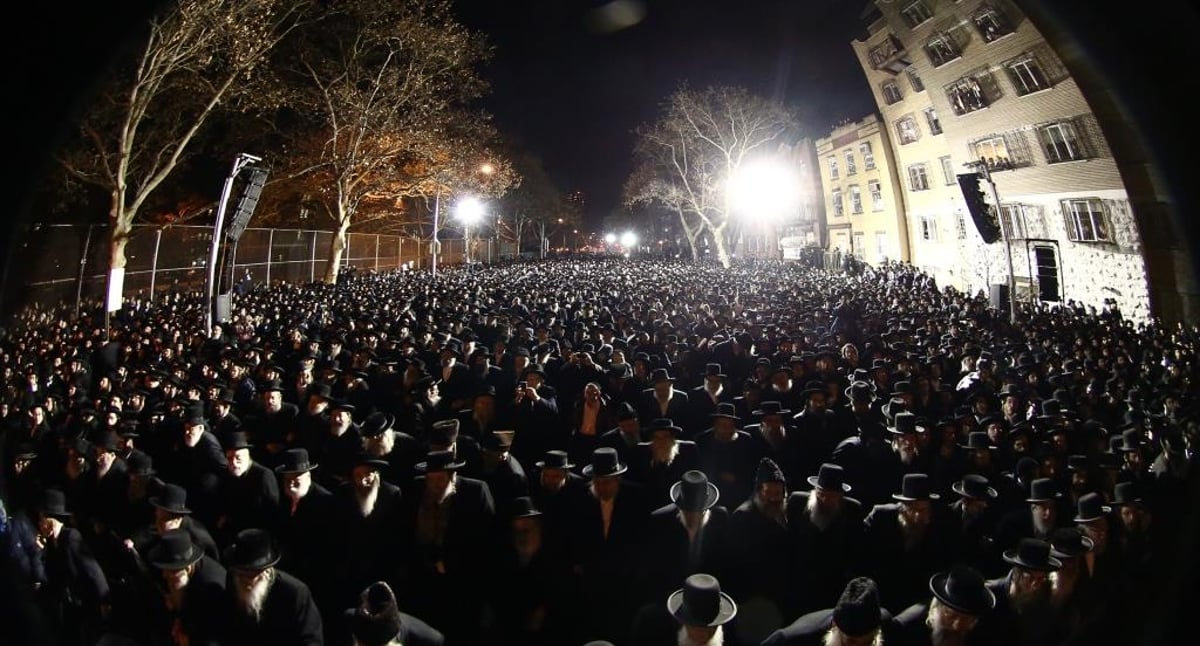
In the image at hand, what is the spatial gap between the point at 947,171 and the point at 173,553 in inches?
1287

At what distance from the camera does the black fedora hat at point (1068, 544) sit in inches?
133

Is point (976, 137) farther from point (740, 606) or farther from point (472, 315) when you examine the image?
point (740, 606)

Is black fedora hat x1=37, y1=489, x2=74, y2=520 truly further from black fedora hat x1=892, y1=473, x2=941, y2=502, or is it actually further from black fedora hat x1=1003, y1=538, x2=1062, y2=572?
black fedora hat x1=1003, y1=538, x2=1062, y2=572

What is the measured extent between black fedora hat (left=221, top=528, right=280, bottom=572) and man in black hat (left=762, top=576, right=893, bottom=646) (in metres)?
3.07

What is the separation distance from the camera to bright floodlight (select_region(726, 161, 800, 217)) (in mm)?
35156

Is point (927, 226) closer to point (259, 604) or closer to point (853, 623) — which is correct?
point (853, 623)

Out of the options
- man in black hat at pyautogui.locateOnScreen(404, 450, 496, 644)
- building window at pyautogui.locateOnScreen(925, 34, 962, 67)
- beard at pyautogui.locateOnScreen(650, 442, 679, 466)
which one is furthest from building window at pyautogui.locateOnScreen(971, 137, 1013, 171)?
man in black hat at pyautogui.locateOnScreen(404, 450, 496, 644)

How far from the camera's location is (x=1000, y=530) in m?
4.29

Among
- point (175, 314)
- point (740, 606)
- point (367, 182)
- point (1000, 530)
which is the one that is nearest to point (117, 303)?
point (175, 314)

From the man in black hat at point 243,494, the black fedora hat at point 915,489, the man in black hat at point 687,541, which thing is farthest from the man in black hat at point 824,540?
the man in black hat at point 243,494

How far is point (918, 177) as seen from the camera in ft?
98.3

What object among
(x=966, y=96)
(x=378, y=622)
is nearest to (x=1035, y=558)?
(x=378, y=622)

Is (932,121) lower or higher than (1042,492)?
higher

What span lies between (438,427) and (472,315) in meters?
8.76
